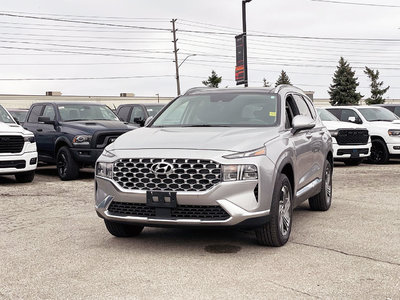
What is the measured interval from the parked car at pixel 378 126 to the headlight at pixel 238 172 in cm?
1097

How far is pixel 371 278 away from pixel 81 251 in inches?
114

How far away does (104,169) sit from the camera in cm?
588

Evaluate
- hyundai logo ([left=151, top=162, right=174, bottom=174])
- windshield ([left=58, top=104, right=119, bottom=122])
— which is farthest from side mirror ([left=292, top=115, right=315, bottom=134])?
windshield ([left=58, top=104, right=119, bottom=122])

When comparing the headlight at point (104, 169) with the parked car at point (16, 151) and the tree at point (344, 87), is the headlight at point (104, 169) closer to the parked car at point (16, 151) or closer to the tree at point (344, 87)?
the parked car at point (16, 151)

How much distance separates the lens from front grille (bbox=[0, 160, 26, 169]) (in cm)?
1160

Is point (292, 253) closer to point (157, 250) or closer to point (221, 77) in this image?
point (157, 250)

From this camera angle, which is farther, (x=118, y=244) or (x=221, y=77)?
(x=221, y=77)

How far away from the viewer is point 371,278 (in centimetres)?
479

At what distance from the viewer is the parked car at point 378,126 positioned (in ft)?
53.6

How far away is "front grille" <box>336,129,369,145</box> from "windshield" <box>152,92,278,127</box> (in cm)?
922

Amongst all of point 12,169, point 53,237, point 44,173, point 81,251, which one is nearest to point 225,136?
point 81,251

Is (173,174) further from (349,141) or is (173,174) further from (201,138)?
(349,141)

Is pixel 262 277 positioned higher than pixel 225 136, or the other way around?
pixel 225 136

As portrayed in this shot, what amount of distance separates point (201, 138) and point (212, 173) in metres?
0.56
